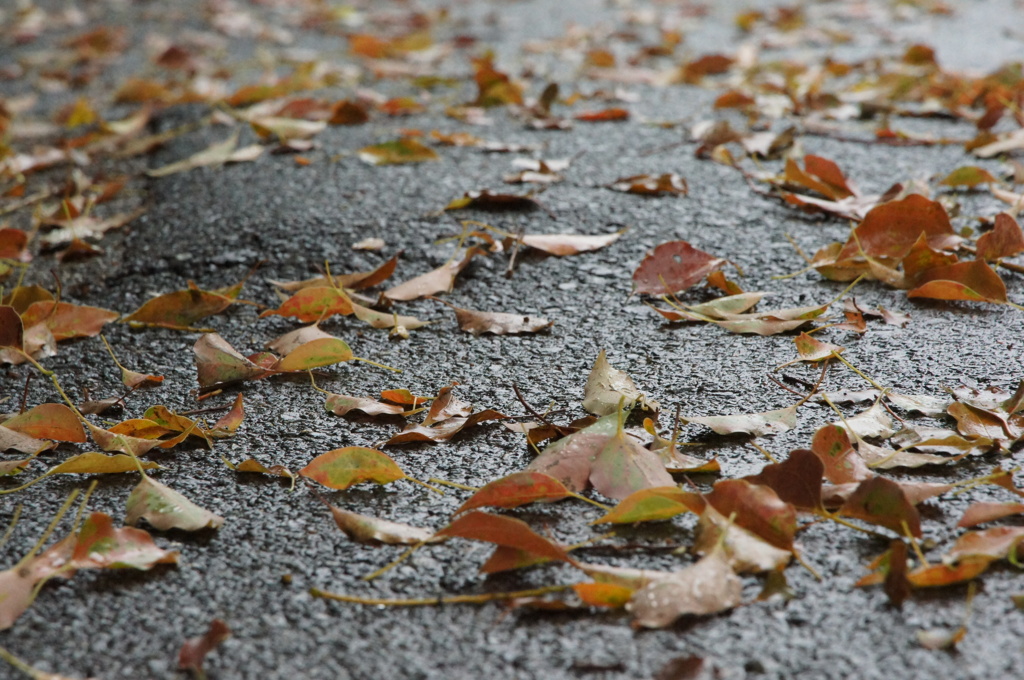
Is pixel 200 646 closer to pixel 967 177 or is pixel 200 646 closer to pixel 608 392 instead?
pixel 608 392

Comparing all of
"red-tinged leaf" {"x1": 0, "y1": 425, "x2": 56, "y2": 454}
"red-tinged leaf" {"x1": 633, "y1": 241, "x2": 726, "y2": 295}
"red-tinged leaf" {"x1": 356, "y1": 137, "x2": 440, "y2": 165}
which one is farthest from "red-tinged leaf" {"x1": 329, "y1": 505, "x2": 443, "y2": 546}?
"red-tinged leaf" {"x1": 356, "y1": 137, "x2": 440, "y2": 165}

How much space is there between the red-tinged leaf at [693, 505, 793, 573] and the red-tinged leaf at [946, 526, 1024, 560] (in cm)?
17

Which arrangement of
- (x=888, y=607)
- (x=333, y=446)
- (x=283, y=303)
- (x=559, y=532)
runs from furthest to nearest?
(x=283, y=303) → (x=333, y=446) → (x=559, y=532) → (x=888, y=607)

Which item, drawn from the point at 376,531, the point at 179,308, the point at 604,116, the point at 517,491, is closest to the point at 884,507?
the point at 517,491

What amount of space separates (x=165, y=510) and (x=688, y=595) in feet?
2.00

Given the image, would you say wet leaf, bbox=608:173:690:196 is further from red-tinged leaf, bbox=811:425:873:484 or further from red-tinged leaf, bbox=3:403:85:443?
red-tinged leaf, bbox=3:403:85:443

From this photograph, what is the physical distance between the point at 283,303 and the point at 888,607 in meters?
1.12

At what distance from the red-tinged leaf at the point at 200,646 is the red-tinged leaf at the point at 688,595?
0.40 meters

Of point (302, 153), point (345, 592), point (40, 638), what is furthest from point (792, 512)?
point (302, 153)

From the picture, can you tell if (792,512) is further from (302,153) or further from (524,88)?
(524,88)

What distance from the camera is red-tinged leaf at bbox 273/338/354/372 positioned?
1379mm

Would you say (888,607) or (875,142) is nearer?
(888,607)

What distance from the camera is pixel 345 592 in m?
0.95

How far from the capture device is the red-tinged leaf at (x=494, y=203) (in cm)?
205
